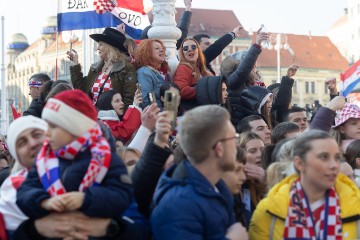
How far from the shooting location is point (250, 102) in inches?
400

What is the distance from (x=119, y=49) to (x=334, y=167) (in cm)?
477

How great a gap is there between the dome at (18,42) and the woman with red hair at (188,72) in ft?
496

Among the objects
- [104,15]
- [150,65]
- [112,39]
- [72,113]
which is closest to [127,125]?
[150,65]

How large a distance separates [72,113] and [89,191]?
0.49 meters

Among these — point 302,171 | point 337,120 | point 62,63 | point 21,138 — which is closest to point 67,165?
point 21,138

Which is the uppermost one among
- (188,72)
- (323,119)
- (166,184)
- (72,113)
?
(188,72)

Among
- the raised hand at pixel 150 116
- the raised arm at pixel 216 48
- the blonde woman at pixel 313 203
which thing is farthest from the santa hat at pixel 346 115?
the blonde woman at pixel 313 203

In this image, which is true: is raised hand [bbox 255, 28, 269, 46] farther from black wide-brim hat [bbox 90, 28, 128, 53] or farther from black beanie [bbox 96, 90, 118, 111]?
black beanie [bbox 96, 90, 118, 111]

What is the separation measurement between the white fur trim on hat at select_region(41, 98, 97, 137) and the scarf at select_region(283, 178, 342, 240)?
52.2 inches

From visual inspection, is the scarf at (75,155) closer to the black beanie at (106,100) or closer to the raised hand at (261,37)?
the black beanie at (106,100)

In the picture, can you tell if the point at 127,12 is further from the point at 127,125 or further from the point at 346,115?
the point at 346,115

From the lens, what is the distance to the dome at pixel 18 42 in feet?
520

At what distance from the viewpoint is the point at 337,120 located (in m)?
8.95

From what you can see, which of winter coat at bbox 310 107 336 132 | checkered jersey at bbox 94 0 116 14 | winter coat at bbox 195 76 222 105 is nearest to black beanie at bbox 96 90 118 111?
winter coat at bbox 195 76 222 105
